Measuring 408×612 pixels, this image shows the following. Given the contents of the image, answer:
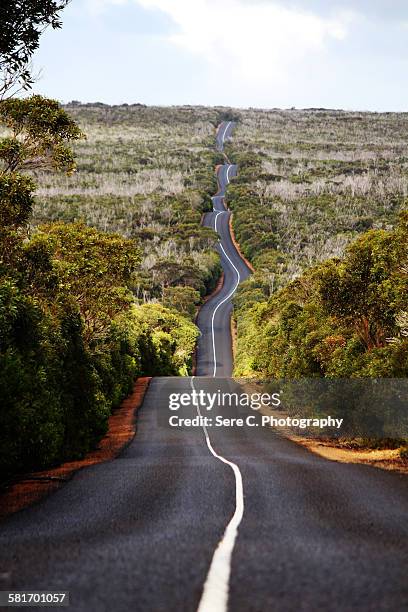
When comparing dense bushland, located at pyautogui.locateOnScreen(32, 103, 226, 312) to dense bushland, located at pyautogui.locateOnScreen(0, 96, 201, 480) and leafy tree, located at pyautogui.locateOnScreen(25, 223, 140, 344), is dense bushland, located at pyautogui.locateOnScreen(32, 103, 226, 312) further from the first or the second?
dense bushland, located at pyautogui.locateOnScreen(0, 96, 201, 480)

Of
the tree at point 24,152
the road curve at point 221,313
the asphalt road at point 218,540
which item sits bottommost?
the road curve at point 221,313

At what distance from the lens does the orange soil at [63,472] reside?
10.3 meters

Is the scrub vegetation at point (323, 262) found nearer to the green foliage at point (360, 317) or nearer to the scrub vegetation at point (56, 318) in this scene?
the green foliage at point (360, 317)

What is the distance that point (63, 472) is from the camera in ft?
45.0

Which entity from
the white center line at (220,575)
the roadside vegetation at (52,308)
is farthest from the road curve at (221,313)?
the white center line at (220,575)

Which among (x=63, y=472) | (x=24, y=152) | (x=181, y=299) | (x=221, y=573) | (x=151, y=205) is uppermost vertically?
(x=151, y=205)

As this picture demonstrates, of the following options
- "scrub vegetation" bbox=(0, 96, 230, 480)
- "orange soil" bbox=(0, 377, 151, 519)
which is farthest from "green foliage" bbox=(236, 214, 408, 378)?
"scrub vegetation" bbox=(0, 96, 230, 480)

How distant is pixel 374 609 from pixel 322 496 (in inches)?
212

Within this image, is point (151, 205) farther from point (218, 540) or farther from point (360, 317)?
point (218, 540)

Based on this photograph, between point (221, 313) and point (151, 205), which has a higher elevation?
point (151, 205)

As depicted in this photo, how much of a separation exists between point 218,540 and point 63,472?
335 inches

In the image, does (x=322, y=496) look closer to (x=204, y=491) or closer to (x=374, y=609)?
(x=204, y=491)

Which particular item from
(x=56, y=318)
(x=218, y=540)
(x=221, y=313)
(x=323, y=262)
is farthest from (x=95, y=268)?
(x=221, y=313)

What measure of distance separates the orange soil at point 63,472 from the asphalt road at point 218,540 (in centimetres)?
48
